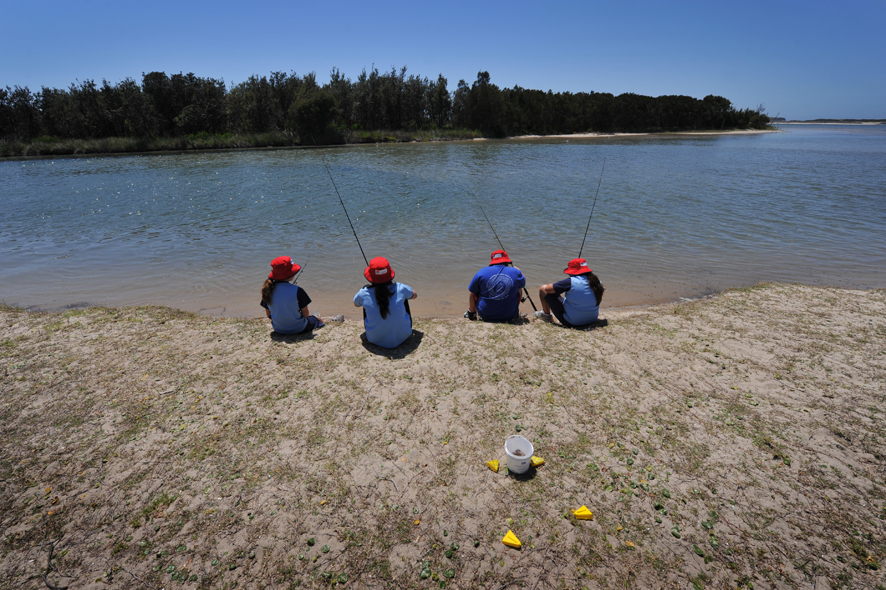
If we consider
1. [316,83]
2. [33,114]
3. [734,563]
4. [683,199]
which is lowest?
[734,563]

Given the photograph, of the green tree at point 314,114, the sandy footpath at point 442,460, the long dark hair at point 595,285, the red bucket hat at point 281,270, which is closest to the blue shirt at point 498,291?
the sandy footpath at point 442,460

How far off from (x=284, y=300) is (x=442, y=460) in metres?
3.33

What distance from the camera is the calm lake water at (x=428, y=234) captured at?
8.41 meters

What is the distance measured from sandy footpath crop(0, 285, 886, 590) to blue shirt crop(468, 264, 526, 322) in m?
0.62

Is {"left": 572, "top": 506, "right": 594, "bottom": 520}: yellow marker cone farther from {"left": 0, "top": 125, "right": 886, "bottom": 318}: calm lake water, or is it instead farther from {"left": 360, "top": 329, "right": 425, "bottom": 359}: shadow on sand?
{"left": 0, "top": 125, "right": 886, "bottom": 318}: calm lake water

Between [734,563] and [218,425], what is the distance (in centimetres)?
436

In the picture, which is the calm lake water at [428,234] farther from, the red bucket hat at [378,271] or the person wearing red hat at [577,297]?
the red bucket hat at [378,271]

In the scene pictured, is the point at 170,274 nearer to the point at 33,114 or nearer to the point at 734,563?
the point at 734,563

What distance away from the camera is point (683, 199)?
53.8 feet

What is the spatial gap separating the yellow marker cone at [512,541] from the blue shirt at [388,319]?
2894 millimetres

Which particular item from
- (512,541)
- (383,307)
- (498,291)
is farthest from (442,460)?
(498,291)

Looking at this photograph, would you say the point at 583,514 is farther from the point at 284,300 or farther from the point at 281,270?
the point at 281,270

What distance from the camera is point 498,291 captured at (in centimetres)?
599

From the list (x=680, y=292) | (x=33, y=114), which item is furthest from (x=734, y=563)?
(x=33, y=114)
